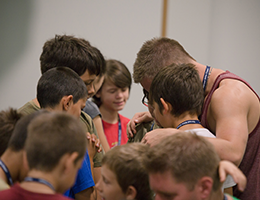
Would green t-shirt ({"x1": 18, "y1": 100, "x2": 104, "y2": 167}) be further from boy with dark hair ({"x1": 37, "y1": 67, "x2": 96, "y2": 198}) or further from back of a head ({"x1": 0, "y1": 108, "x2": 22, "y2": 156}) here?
back of a head ({"x1": 0, "y1": 108, "x2": 22, "y2": 156})

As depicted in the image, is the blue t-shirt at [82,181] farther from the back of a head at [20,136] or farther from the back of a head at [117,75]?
the back of a head at [117,75]

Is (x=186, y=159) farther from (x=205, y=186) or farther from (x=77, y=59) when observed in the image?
(x=77, y=59)

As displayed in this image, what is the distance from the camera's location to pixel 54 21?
264 centimetres

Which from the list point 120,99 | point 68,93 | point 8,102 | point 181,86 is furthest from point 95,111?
point 8,102

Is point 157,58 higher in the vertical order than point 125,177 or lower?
higher

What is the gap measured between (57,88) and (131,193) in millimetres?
544

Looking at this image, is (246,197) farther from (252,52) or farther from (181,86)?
(252,52)

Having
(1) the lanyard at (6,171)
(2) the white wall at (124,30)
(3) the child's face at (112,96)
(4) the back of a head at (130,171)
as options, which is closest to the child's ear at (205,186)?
(4) the back of a head at (130,171)

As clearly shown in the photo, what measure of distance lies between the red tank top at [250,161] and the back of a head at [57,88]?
22.6 inches

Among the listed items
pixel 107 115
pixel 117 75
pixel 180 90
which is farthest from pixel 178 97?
pixel 107 115

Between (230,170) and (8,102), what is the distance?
2.40 m

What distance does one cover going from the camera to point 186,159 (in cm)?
74

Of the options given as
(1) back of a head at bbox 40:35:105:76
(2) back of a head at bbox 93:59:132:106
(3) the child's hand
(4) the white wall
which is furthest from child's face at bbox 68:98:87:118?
(4) the white wall

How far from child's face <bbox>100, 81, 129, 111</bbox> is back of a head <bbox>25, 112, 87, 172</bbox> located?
1.48 metres
